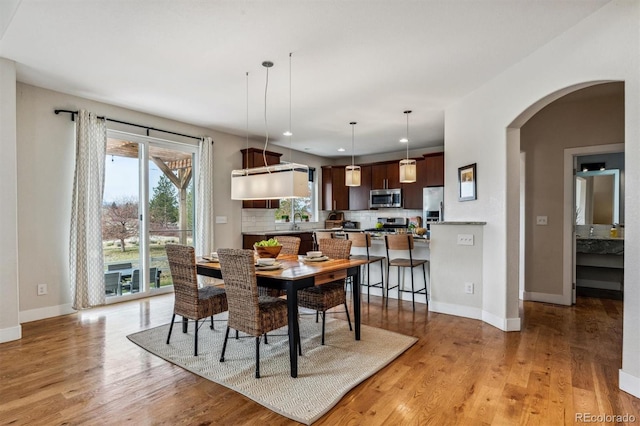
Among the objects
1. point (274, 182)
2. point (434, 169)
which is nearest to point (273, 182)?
point (274, 182)

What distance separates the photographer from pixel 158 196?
5102mm

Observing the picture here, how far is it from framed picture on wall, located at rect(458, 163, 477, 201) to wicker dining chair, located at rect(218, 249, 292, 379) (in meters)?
2.70

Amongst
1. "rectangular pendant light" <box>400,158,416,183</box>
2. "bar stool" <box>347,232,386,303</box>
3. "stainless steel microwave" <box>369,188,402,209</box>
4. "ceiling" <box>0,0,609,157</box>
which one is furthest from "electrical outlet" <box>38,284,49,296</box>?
"stainless steel microwave" <box>369,188,402,209</box>

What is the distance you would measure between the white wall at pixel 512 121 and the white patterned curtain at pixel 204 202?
363 centimetres

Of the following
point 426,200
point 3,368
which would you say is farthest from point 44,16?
point 426,200

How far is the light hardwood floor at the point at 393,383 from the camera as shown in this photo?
2002 mm

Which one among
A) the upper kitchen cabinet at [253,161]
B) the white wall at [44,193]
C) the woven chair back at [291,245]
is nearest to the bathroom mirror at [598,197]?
the woven chair back at [291,245]

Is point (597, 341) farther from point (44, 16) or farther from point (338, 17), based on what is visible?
point (44, 16)

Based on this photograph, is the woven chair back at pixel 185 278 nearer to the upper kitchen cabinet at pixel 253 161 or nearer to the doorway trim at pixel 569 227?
the upper kitchen cabinet at pixel 253 161

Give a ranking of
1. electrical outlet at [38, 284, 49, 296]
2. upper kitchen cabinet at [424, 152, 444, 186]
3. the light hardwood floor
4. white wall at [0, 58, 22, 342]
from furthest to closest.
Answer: upper kitchen cabinet at [424, 152, 444, 186]
electrical outlet at [38, 284, 49, 296]
white wall at [0, 58, 22, 342]
the light hardwood floor

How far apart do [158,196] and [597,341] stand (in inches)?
220

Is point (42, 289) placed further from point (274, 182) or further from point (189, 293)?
point (274, 182)

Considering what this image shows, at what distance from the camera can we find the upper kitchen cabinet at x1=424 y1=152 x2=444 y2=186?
6.51 meters

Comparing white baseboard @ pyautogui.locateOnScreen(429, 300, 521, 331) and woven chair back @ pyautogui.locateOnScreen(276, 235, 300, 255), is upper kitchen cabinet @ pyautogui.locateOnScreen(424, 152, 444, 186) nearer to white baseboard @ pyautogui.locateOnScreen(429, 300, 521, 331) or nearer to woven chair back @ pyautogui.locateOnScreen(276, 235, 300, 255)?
white baseboard @ pyautogui.locateOnScreen(429, 300, 521, 331)
